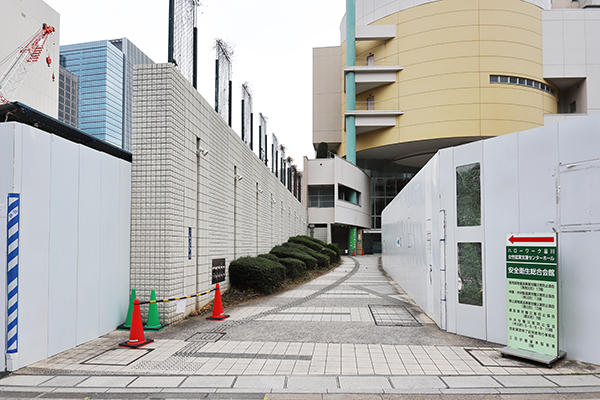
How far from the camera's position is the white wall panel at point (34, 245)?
5465 mm

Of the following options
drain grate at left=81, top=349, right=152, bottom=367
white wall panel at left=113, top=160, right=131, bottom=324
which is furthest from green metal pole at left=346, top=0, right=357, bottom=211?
drain grate at left=81, top=349, right=152, bottom=367

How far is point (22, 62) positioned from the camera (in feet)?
142

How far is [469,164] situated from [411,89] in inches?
1305

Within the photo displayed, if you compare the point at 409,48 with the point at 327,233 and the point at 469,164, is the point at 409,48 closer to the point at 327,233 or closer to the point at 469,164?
the point at 327,233

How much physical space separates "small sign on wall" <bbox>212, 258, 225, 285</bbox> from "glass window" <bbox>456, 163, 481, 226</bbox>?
633cm

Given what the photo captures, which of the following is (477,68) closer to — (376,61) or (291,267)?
(376,61)

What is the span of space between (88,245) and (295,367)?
4084 millimetres

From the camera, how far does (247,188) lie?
15.3m

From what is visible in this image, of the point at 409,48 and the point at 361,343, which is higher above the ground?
the point at 409,48

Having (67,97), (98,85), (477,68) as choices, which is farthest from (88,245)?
(98,85)

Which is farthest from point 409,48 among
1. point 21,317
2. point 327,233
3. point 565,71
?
point 21,317

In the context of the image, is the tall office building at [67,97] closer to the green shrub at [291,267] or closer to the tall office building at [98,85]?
the tall office building at [98,85]

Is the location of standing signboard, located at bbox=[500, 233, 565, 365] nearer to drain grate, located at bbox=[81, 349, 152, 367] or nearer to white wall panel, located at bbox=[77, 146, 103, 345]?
drain grate, located at bbox=[81, 349, 152, 367]

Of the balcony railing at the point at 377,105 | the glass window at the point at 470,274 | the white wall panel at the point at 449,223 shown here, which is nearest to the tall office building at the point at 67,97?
the balcony railing at the point at 377,105
